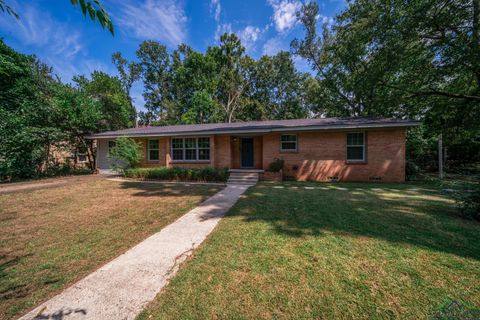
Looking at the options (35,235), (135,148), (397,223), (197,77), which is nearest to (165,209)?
(35,235)

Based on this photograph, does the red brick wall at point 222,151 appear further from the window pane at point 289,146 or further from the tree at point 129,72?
the tree at point 129,72

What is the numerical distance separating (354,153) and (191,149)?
10188 mm

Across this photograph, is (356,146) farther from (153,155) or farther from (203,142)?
(153,155)

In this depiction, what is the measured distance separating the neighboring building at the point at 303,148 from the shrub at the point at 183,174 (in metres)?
1.74

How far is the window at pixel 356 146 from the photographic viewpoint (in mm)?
10781

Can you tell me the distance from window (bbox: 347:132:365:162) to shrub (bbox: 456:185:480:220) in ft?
20.1

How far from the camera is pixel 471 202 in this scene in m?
4.63

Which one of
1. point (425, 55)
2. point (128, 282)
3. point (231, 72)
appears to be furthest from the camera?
point (231, 72)

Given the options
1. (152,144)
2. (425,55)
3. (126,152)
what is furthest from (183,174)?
Answer: (425,55)

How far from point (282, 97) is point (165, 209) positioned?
94.7 feet

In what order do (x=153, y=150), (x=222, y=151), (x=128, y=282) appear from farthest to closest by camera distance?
(x=153, y=150) → (x=222, y=151) → (x=128, y=282)

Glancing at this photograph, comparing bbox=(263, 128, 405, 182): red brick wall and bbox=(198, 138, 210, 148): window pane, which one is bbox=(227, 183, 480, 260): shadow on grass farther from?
bbox=(198, 138, 210, 148): window pane

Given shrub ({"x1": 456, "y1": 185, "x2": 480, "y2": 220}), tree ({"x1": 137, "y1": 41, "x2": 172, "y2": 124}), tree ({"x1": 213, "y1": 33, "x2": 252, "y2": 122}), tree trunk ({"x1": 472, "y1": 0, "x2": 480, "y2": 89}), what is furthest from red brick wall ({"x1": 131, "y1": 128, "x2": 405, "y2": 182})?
tree ({"x1": 137, "y1": 41, "x2": 172, "y2": 124})

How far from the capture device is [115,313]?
2055 millimetres
